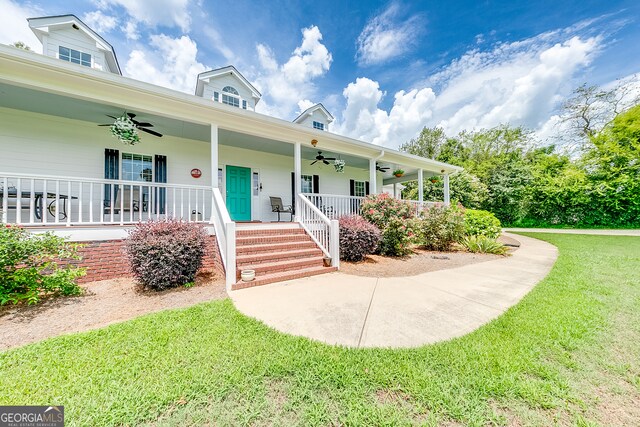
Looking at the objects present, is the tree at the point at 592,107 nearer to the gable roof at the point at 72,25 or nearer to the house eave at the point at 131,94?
the house eave at the point at 131,94

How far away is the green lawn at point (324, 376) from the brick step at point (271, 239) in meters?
2.60

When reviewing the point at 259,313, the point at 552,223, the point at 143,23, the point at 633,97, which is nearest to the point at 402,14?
the point at 143,23

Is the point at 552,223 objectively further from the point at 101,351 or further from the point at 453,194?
the point at 101,351

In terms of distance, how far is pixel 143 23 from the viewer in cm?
689

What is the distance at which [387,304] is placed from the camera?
3332 millimetres

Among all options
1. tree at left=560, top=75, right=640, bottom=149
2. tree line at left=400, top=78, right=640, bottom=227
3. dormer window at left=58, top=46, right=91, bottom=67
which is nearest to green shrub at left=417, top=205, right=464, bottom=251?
tree line at left=400, top=78, right=640, bottom=227

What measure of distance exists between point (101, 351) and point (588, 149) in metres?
25.8

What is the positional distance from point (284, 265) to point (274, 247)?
63cm

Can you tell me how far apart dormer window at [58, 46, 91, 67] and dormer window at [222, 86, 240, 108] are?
4330 millimetres

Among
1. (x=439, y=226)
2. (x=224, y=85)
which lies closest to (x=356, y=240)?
(x=439, y=226)

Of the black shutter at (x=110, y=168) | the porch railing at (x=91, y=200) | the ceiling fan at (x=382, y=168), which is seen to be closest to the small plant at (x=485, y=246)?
the ceiling fan at (x=382, y=168)

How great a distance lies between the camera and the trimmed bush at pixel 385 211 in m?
7.05

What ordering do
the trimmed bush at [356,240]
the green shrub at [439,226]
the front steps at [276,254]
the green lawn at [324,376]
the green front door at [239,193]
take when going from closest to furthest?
the green lawn at [324,376] < the front steps at [276,254] < the trimmed bush at [356,240] < the green front door at [239,193] < the green shrub at [439,226]

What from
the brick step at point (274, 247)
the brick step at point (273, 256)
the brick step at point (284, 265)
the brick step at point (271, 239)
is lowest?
the brick step at point (284, 265)
